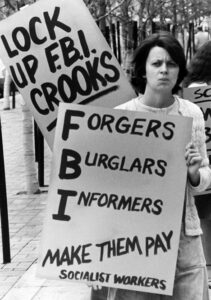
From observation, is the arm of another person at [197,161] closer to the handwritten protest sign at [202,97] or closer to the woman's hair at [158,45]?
the woman's hair at [158,45]

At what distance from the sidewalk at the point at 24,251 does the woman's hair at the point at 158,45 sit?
2.04 meters

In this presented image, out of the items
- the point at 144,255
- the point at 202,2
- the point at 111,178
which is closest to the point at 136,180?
the point at 111,178

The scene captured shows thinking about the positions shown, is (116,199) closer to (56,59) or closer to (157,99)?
(157,99)

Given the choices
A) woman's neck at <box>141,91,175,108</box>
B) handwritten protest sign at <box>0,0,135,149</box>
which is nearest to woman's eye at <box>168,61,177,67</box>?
woman's neck at <box>141,91,175,108</box>

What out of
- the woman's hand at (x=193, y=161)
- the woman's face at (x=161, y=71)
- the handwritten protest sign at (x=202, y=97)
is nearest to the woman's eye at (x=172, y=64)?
the woman's face at (x=161, y=71)

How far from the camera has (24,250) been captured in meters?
6.57

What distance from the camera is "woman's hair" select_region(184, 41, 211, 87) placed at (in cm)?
533

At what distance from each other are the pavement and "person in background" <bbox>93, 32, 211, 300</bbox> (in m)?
0.91

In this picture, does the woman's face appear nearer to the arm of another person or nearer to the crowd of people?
the crowd of people

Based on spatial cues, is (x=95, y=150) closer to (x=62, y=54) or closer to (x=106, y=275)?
(x=106, y=275)

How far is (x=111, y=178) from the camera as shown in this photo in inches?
141

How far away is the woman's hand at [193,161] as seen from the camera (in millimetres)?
3434

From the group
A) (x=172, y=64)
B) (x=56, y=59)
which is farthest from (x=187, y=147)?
(x=56, y=59)

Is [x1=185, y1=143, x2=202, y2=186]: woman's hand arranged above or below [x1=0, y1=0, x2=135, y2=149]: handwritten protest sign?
below
